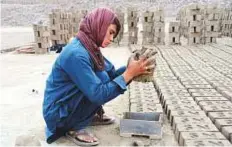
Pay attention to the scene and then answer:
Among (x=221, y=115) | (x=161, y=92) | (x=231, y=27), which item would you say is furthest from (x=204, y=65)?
(x=231, y=27)

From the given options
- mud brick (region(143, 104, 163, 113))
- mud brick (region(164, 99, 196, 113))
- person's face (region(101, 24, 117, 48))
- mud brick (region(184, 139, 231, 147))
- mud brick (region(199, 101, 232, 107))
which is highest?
person's face (region(101, 24, 117, 48))

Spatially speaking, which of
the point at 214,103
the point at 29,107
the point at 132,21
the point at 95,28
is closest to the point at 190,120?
the point at 214,103

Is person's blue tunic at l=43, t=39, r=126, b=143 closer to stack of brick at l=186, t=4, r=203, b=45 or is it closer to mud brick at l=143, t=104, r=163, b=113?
mud brick at l=143, t=104, r=163, b=113

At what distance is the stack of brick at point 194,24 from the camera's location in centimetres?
1193

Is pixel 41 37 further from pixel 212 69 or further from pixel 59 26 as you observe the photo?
pixel 212 69

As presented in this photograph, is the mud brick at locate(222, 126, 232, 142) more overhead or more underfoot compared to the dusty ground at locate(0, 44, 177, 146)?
more overhead

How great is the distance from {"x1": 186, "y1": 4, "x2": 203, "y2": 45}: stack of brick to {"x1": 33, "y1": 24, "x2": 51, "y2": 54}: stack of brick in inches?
199

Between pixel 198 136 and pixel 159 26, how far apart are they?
Answer: 9358 millimetres

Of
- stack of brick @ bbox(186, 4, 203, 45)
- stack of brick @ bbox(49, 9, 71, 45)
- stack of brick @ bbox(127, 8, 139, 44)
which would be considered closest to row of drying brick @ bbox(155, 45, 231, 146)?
stack of brick @ bbox(186, 4, 203, 45)

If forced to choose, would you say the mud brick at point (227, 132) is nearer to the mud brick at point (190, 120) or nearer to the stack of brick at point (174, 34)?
the mud brick at point (190, 120)

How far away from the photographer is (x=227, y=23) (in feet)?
49.0

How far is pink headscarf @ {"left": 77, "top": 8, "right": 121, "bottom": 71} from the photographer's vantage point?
2.97 metres

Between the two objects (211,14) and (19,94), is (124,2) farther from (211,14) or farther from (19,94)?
(19,94)

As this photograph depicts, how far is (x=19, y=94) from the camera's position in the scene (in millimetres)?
6270
